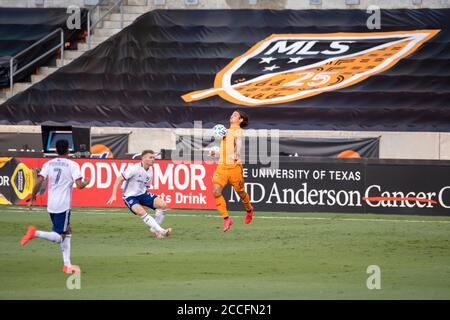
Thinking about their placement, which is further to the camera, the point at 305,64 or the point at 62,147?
the point at 305,64

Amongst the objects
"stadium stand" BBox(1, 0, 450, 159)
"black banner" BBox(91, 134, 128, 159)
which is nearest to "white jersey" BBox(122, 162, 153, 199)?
"black banner" BBox(91, 134, 128, 159)

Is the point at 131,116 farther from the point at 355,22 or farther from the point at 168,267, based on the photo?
the point at 168,267

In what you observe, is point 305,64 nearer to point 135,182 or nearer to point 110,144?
point 110,144

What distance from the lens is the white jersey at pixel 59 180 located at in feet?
48.4

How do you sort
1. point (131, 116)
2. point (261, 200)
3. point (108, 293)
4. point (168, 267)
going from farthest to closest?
point (131, 116) → point (261, 200) → point (168, 267) → point (108, 293)

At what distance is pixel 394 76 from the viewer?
3497 centimetres

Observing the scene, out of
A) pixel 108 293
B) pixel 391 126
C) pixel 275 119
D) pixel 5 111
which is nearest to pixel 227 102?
pixel 275 119

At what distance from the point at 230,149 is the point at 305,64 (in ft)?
52.5

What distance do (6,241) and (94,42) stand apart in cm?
2141

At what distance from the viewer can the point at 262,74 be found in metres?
35.9

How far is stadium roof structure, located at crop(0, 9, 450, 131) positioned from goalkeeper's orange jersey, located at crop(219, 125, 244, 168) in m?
12.7

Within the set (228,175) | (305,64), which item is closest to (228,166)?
(228,175)

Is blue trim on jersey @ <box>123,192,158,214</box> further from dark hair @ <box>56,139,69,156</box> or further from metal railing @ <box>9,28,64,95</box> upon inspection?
metal railing @ <box>9,28,64,95</box>

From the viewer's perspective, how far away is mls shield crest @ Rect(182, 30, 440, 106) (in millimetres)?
35031
